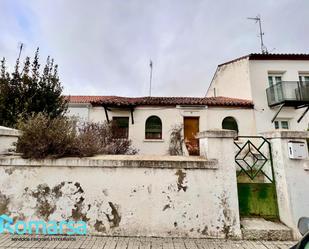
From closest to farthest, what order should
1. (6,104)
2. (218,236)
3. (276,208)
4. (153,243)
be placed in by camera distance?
1. (153,243)
2. (218,236)
3. (276,208)
4. (6,104)

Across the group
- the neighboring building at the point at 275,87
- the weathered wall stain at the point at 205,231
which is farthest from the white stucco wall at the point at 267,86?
the weathered wall stain at the point at 205,231

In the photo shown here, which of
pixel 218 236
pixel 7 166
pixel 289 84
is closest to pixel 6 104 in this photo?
pixel 7 166

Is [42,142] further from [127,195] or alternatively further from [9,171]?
[127,195]

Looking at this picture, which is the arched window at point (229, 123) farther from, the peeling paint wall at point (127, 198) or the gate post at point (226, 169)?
the peeling paint wall at point (127, 198)

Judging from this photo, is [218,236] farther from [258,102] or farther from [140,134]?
[258,102]

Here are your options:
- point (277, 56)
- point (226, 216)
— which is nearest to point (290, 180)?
point (226, 216)

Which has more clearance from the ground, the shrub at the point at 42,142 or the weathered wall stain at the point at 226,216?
the shrub at the point at 42,142

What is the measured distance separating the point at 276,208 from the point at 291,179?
78 centimetres

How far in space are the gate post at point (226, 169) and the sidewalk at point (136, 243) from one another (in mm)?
319

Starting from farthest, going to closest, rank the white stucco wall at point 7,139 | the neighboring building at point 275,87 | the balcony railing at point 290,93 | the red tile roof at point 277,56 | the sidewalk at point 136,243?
the red tile roof at point 277,56
the neighboring building at point 275,87
the balcony railing at point 290,93
the white stucco wall at point 7,139
the sidewalk at point 136,243

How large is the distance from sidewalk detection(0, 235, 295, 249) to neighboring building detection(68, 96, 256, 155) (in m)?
8.70

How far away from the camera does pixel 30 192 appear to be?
360 cm

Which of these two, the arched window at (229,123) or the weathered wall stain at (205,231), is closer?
the weathered wall stain at (205,231)

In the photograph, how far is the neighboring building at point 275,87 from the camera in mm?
11844
